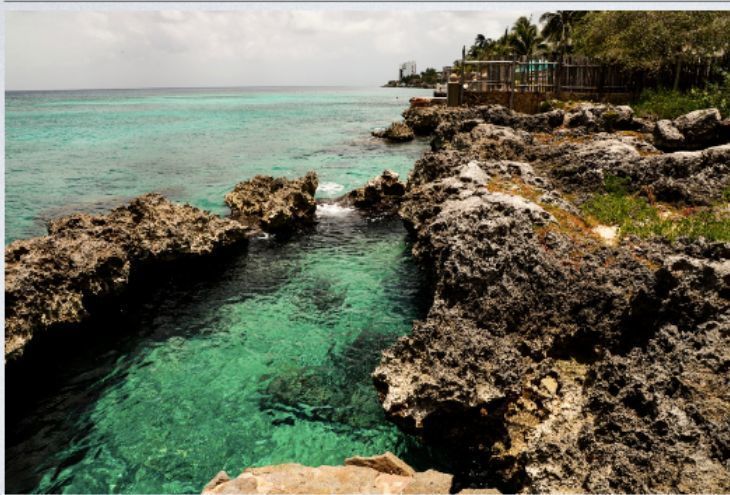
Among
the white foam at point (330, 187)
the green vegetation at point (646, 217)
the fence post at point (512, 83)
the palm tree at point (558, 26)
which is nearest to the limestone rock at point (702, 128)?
the green vegetation at point (646, 217)

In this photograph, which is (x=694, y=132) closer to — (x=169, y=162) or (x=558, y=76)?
(x=558, y=76)

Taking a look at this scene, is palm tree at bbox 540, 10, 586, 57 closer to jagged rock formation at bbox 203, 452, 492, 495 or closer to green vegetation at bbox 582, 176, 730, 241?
green vegetation at bbox 582, 176, 730, 241

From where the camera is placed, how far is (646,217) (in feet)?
35.0

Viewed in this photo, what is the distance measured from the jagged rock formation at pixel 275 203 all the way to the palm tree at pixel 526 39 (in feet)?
186

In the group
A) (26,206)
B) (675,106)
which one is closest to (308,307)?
(26,206)

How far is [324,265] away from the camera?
48.5 feet

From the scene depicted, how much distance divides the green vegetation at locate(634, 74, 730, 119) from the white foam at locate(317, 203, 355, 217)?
15.0m

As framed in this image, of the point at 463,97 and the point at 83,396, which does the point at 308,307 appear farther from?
the point at 463,97

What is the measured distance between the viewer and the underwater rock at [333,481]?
522cm

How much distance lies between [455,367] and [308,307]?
6.09 m

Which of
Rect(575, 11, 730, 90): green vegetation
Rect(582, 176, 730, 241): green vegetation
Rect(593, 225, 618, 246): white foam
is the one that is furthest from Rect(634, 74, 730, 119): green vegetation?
Rect(593, 225, 618, 246): white foam

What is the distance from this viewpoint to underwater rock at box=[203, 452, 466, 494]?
5219 millimetres

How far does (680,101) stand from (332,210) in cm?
1726

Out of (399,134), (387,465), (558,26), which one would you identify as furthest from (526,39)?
(387,465)
